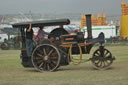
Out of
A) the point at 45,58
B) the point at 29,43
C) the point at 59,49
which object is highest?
the point at 29,43

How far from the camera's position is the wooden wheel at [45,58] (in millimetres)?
11234

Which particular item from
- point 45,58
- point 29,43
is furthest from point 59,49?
point 29,43

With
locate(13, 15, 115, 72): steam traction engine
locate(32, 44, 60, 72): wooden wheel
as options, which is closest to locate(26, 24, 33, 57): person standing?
locate(13, 15, 115, 72): steam traction engine

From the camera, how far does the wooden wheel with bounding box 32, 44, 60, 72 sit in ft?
36.9

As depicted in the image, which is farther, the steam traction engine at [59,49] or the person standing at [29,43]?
the person standing at [29,43]

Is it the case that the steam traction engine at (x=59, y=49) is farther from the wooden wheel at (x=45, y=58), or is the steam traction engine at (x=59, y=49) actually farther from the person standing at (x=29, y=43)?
the person standing at (x=29, y=43)

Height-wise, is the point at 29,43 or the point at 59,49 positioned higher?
the point at 29,43

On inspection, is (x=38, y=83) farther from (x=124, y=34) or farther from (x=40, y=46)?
(x=124, y=34)

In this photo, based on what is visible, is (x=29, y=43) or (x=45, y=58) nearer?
(x=45, y=58)

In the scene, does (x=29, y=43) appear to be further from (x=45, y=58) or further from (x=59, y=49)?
(x=59, y=49)

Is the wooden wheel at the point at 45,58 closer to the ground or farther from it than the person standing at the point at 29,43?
closer to the ground

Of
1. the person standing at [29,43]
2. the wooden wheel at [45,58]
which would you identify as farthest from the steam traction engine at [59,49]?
the person standing at [29,43]

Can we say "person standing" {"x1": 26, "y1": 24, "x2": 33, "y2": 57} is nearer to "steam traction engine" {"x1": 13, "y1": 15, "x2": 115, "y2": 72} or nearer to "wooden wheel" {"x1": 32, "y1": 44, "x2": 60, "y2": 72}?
"steam traction engine" {"x1": 13, "y1": 15, "x2": 115, "y2": 72}

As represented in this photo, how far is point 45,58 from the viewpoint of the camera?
11.3m
